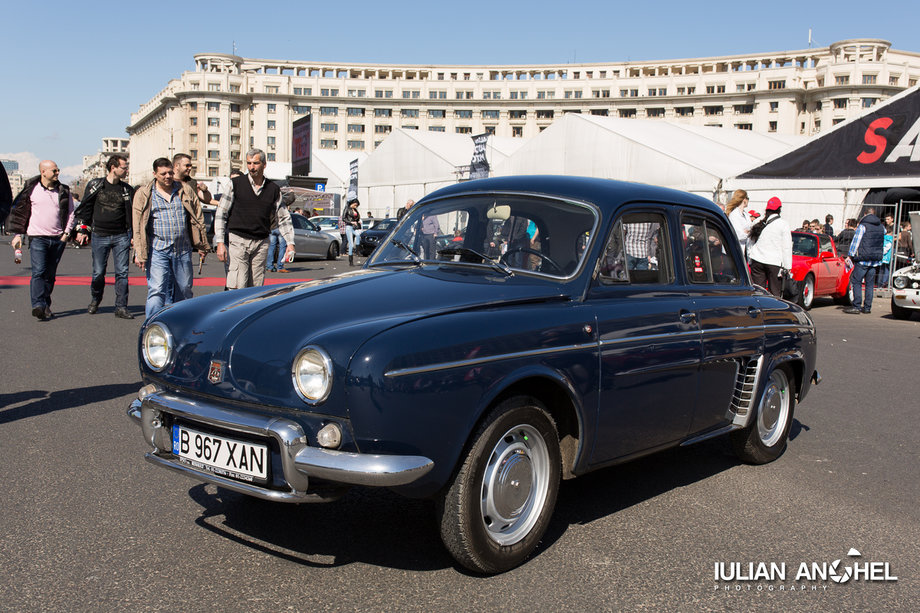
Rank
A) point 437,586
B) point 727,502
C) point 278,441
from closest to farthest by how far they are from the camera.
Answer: point 278,441 → point 437,586 → point 727,502

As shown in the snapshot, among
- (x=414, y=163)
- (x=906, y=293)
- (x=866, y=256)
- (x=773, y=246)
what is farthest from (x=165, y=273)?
(x=414, y=163)

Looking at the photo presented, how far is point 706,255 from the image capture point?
469 cm

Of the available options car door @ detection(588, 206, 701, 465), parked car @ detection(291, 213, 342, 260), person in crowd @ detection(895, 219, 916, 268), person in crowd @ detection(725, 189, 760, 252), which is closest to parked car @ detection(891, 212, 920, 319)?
person in crowd @ detection(725, 189, 760, 252)

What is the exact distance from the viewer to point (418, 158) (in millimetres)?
40594

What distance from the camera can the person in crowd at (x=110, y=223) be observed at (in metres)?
10.7

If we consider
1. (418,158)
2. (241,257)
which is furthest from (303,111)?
(241,257)

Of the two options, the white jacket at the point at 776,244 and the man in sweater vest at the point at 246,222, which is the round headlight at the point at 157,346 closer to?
the man in sweater vest at the point at 246,222

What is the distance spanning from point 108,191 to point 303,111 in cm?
12777

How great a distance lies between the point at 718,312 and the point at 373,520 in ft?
7.20

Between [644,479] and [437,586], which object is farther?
[644,479]

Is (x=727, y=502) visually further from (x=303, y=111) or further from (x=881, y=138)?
(x=303, y=111)

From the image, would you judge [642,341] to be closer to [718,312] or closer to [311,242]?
[718,312]

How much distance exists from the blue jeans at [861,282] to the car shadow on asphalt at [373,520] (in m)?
12.7

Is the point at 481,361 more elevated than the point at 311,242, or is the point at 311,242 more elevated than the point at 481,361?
the point at 311,242
